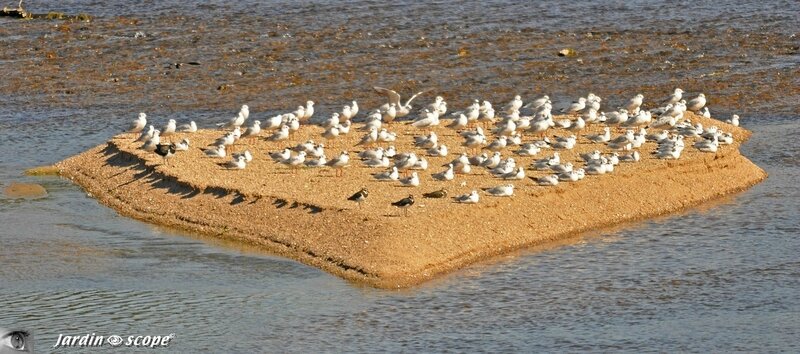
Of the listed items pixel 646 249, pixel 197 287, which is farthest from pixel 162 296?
pixel 646 249

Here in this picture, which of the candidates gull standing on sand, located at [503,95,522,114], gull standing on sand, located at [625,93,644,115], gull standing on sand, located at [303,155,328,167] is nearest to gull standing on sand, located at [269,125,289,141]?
gull standing on sand, located at [303,155,328,167]

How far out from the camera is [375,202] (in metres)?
31.2

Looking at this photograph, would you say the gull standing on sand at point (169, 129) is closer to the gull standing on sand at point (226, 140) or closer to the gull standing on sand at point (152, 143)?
the gull standing on sand at point (152, 143)

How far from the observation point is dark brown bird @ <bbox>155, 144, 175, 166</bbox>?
35.2 m

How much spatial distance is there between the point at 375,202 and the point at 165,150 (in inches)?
251

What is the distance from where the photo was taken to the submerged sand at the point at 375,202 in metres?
28.9

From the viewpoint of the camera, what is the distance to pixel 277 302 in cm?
2702

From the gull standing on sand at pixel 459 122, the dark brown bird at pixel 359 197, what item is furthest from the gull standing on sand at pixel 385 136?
the dark brown bird at pixel 359 197

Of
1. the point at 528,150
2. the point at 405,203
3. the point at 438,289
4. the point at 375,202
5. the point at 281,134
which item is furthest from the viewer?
the point at 281,134

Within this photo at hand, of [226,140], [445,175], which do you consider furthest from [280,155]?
[445,175]

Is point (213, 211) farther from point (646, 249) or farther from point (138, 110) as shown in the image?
point (138, 110)

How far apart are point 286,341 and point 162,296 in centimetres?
363

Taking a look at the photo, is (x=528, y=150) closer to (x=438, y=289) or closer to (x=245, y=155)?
(x=245, y=155)

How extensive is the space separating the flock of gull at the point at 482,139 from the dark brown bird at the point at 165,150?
2 cm
